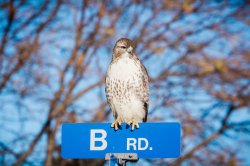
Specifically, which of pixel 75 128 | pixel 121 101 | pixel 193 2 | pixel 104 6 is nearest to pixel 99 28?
pixel 104 6

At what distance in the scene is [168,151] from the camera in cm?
254

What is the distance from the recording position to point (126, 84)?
3.24 m

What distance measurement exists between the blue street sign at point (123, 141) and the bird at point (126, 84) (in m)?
0.60

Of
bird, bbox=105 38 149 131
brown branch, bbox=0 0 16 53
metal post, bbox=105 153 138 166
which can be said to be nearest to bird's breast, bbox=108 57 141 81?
bird, bbox=105 38 149 131

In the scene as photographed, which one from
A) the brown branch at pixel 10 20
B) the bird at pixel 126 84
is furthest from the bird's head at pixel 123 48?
the brown branch at pixel 10 20

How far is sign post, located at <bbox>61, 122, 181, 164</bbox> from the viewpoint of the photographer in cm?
254

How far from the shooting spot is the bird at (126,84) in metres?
3.24

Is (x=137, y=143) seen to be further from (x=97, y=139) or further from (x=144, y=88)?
(x=144, y=88)

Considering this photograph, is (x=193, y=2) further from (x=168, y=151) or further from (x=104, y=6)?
(x=168, y=151)

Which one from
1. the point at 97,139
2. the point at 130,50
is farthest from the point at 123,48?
the point at 97,139

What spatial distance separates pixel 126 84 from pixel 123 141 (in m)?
0.76

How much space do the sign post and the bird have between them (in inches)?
23.8

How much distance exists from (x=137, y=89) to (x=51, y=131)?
450 centimetres

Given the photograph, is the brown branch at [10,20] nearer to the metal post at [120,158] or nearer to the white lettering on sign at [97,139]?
the white lettering on sign at [97,139]
